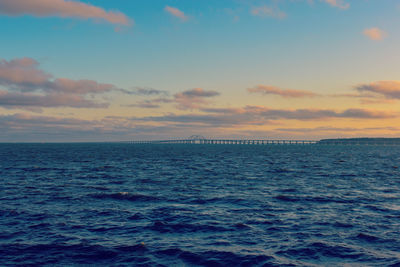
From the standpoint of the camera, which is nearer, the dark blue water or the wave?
the dark blue water

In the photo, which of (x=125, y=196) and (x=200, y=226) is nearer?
(x=200, y=226)

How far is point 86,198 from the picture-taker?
3825cm

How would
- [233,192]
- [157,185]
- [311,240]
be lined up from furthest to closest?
[157,185], [233,192], [311,240]

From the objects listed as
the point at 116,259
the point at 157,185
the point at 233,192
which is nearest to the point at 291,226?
the point at 116,259

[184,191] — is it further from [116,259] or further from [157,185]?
[116,259]

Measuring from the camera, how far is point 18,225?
87.8ft

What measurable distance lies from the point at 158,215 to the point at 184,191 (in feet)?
43.9

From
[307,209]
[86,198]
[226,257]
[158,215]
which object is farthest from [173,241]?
[86,198]

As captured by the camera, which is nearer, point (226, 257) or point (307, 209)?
point (226, 257)

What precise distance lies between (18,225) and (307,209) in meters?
25.2

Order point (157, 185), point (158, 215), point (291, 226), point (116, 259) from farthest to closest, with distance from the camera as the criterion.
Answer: point (157, 185)
point (158, 215)
point (291, 226)
point (116, 259)

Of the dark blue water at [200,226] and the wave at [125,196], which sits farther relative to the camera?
the wave at [125,196]

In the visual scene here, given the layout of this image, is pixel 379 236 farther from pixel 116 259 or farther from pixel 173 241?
pixel 116 259

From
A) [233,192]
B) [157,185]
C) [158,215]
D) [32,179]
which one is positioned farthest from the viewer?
[32,179]
